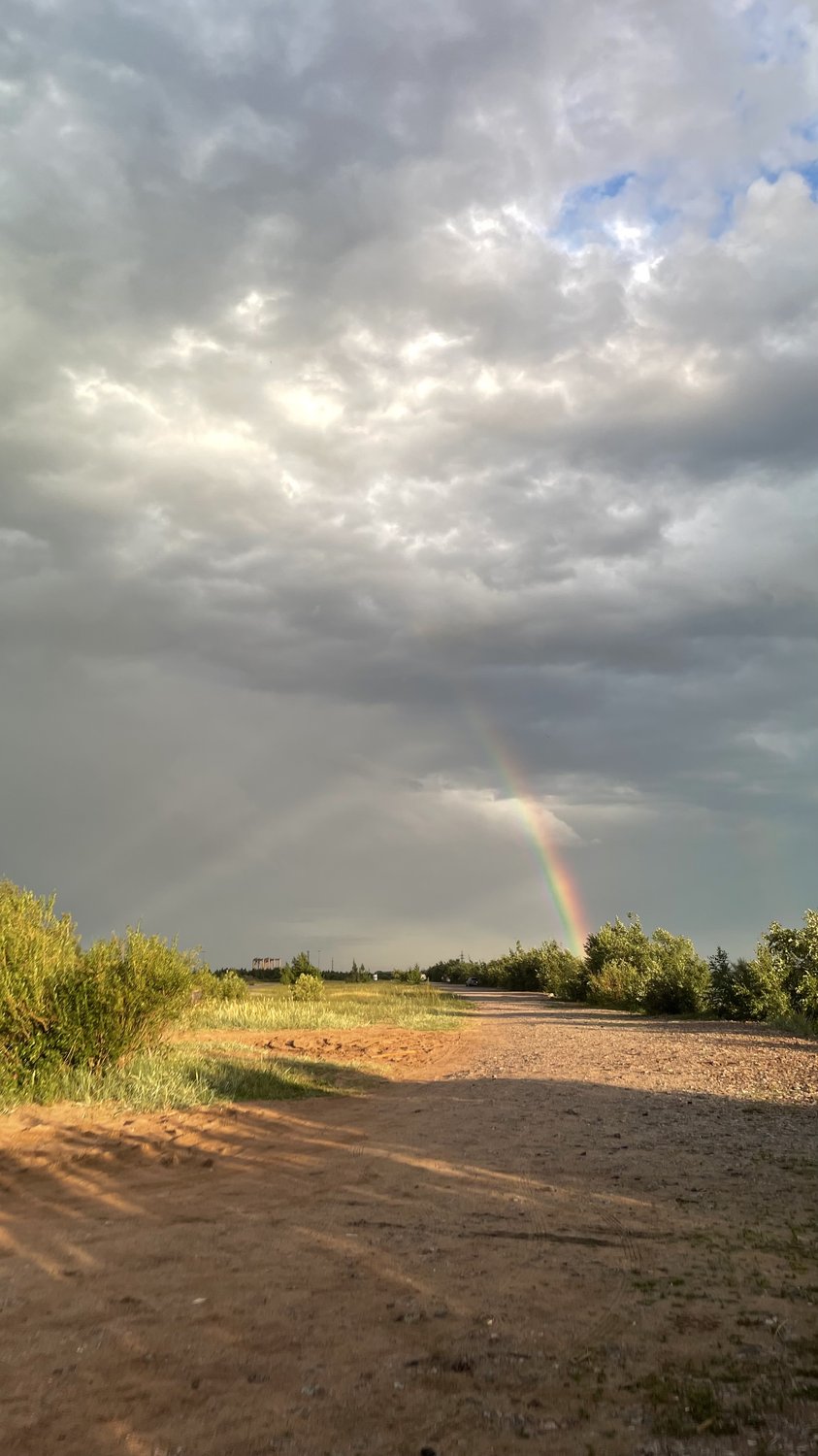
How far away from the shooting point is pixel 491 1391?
4.34 m

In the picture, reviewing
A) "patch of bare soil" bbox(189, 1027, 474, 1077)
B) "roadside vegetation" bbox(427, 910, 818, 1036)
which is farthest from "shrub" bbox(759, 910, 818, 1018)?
"patch of bare soil" bbox(189, 1027, 474, 1077)

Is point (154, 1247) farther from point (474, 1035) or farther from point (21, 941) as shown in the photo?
point (474, 1035)

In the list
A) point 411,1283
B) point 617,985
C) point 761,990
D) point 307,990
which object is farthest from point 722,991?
Answer: point 411,1283

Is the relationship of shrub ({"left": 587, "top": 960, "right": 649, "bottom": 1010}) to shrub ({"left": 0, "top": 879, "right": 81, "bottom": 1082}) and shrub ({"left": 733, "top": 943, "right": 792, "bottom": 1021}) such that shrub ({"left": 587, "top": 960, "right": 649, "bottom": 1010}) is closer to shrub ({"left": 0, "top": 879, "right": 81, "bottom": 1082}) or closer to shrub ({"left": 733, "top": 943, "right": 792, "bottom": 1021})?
shrub ({"left": 733, "top": 943, "right": 792, "bottom": 1021})

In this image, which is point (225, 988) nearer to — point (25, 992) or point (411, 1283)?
point (25, 992)

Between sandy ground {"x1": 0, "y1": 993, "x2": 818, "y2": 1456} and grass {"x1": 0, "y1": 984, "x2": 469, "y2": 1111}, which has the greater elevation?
grass {"x1": 0, "y1": 984, "x2": 469, "y2": 1111}

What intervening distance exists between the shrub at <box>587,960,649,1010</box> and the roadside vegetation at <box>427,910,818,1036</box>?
0.14ft

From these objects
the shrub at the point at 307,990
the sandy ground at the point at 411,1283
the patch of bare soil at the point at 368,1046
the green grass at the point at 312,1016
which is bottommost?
the sandy ground at the point at 411,1283

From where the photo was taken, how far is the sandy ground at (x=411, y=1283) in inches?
162

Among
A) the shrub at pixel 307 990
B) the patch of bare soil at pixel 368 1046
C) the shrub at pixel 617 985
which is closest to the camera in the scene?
the patch of bare soil at pixel 368 1046

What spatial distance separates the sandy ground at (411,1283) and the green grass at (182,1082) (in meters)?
0.93

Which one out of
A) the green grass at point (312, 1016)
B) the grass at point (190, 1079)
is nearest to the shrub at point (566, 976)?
the green grass at point (312, 1016)

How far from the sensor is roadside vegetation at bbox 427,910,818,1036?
26.0 m

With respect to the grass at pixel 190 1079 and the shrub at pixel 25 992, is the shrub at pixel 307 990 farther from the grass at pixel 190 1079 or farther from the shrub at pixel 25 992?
the shrub at pixel 25 992
